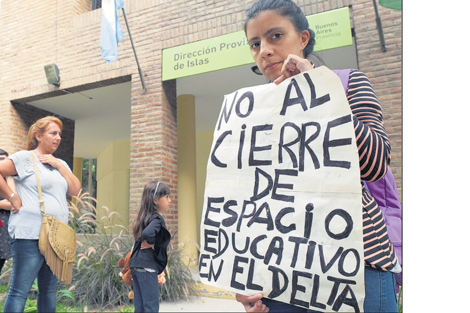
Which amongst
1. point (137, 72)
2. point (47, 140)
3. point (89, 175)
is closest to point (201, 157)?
point (137, 72)

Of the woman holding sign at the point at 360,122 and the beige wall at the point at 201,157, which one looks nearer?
the woman holding sign at the point at 360,122

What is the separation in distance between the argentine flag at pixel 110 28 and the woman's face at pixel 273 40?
5.43 meters

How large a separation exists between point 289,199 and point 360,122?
1.01 ft

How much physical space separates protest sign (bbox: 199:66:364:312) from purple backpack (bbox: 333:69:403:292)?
173 mm

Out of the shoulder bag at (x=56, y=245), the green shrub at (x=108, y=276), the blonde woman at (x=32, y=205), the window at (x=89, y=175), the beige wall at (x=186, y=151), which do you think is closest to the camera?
the blonde woman at (x=32, y=205)

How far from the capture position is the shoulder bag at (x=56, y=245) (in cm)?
275

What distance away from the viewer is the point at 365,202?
1.04 meters

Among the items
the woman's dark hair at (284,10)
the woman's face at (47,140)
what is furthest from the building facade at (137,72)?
the woman's dark hair at (284,10)

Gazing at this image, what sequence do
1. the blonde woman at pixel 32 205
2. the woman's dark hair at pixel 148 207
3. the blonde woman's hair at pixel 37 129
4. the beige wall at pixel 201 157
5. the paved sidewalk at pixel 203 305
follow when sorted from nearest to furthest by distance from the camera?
the blonde woman at pixel 32 205 → the blonde woman's hair at pixel 37 129 → the woman's dark hair at pixel 148 207 → the paved sidewalk at pixel 203 305 → the beige wall at pixel 201 157

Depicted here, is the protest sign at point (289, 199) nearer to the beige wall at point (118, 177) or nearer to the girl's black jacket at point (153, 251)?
the girl's black jacket at point (153, 251)

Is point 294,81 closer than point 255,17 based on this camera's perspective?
Yes
